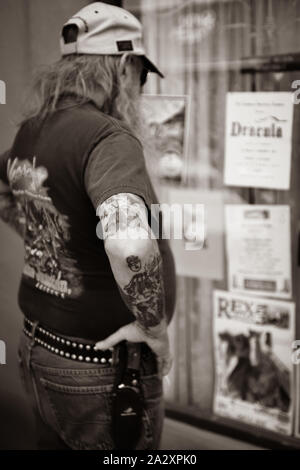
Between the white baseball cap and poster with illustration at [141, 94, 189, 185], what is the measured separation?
86cm

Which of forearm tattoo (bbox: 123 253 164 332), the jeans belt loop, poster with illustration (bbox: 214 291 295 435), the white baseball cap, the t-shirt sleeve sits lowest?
poster with illustration (bbox: 214 291 295 435)

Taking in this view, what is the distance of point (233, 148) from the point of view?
231cm

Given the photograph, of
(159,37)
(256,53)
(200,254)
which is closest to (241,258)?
(200,254)

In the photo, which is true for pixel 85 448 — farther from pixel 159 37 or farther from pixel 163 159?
pixel 159 37

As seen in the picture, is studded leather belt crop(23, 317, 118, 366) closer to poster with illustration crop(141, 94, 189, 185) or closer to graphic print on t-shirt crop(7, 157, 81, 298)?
graphic print on t-shirt crop(7, 157, 81, 298)

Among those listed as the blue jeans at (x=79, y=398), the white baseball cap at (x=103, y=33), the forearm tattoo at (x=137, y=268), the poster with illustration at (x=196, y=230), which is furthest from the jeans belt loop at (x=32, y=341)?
the poster with illustration at (x=196, y=230)

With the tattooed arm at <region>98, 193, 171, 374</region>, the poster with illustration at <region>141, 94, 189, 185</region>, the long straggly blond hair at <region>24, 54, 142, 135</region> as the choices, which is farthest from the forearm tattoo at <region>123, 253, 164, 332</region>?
the poster with illustration at <region>141, 94, 189, 185</region>

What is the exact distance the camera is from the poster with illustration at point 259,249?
2.27 meters

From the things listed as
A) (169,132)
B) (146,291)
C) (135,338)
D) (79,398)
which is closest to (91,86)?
(146,291)

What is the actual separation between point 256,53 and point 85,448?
1585mm

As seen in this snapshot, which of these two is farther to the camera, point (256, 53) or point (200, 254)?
point (200, 254)

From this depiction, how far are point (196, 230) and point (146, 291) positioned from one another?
3.88 ft

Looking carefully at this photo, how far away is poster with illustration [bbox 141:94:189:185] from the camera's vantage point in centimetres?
244

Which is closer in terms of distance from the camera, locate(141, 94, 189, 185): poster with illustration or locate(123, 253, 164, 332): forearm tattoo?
locate(123, 253, 164, 332): forearm tattoo
